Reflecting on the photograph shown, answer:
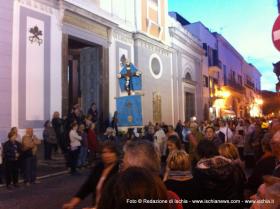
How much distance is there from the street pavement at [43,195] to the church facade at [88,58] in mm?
4129

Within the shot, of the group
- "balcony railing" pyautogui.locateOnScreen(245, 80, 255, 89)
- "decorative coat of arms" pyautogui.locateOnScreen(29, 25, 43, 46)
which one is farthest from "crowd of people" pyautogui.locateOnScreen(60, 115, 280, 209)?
"balcony railing" pyautogui.locateOnScreen(245, 80, 255, 89)

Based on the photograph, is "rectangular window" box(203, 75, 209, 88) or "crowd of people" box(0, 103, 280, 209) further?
"rectangular window" box(203, 75, 209, 88)

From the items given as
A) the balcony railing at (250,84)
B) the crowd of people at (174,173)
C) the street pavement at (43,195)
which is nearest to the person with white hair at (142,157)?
the crowd of people at (174,173)

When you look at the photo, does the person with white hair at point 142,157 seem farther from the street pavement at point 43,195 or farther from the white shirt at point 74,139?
the white shirt at point 74,139

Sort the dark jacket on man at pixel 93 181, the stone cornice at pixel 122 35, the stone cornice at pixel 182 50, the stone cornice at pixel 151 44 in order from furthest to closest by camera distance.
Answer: the stone cornice at pixel 182 50
the stone cornice at pixel 151 44
the stone cornice at pixel 122 35
the dark jacket on man at pixel 93 181

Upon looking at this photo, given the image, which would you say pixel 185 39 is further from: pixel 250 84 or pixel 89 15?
pixel 250 84

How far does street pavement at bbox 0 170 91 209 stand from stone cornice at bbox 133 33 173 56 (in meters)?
12.4

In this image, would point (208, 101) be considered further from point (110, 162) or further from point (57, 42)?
point (110, 162)

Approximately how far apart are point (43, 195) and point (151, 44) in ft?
52.4

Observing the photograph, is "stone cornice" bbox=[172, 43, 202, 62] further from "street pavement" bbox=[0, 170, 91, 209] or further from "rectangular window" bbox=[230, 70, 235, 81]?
"street pavement" bbox=[0, 170, 91, 209]

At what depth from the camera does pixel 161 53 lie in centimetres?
2458

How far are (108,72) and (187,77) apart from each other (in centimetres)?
1089

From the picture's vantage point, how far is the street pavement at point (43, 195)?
24.6 ft

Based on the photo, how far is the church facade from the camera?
46.1 ft
